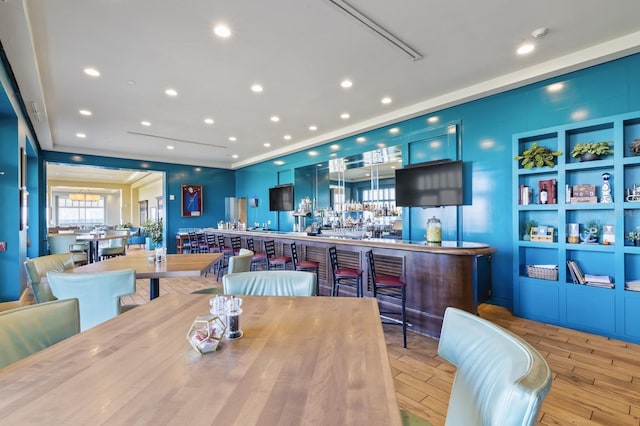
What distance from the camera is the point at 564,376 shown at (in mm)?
→ 2564

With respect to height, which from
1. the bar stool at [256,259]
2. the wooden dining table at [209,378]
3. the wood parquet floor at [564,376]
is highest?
the wooden dining table at [209,378]

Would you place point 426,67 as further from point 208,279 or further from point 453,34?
point 208,279

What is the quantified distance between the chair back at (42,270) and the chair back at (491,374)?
319 centimetres

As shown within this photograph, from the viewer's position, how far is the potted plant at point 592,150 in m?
3.46

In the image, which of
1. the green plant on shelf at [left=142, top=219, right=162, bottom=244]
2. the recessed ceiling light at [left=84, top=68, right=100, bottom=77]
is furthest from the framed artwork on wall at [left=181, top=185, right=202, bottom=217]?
the recessed ceiling light at [left=84, top=68, right=100, bottom=77]

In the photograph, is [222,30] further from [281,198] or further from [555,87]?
[281,198]

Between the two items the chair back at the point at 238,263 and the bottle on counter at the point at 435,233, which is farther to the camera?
the bottle on counter at the point at 435,233

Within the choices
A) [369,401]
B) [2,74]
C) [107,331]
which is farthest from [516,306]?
[2,74]

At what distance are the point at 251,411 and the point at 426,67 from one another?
4346 millimetres

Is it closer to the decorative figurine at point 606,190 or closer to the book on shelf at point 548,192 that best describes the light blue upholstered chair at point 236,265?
the book on shelf at point 548,192

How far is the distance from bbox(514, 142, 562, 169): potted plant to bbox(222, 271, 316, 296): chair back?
3556mm

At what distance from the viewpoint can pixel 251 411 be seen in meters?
0.80

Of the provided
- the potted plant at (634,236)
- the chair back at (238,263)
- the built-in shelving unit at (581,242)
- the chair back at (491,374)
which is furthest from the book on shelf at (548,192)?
the chair back at (238,263)

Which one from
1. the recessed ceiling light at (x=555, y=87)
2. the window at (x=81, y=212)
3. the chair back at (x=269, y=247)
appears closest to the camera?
the recessed ceiling light at (x=555, y=87)
